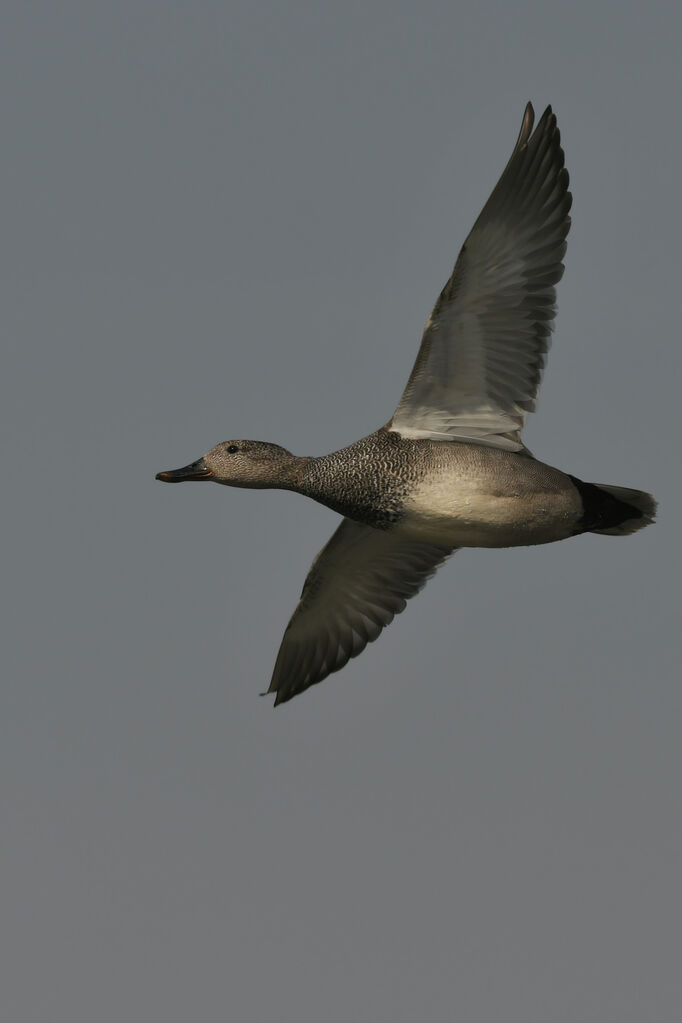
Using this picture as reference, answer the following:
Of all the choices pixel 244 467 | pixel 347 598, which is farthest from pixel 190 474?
pixel 347 598

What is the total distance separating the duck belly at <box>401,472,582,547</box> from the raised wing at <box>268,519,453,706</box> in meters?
2.03

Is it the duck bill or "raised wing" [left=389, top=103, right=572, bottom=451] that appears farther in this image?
the duck bill

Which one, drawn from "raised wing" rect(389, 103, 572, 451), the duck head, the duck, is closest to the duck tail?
the duck

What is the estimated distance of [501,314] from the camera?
529 inches

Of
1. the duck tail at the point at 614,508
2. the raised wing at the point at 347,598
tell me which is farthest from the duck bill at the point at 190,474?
the duck tail at the point at 614,508

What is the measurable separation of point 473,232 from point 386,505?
2.01m

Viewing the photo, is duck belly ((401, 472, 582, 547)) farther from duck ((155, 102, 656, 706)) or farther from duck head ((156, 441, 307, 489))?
duck head ((156, 441, 307, 489))

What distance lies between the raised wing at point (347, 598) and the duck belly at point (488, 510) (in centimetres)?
203

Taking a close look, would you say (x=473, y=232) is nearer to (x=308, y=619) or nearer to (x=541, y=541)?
(x=541, y=541)

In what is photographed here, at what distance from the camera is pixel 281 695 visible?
1627cm

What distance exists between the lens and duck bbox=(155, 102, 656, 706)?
13219 millimetres

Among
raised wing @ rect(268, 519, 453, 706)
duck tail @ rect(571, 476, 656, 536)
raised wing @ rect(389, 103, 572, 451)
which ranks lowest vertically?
raised wing @ rect(268, 519, 453, 706)

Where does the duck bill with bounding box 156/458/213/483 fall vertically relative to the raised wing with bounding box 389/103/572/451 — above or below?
below

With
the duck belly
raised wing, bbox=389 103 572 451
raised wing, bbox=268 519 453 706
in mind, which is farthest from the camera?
raised wing, bbox=268 519 453 706
